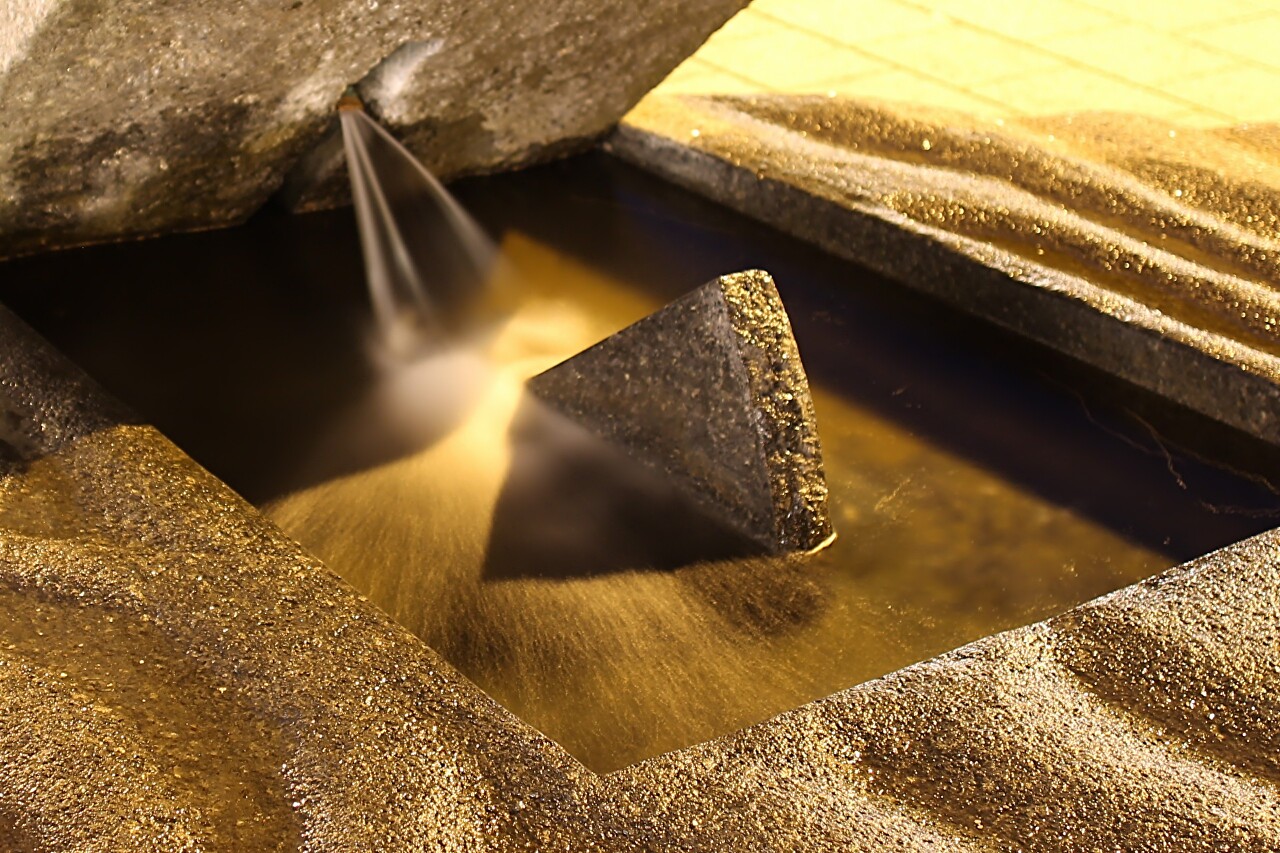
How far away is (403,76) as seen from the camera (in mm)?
3176

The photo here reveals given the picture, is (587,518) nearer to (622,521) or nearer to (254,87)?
(622,521)

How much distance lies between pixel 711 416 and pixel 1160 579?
31.2 inches

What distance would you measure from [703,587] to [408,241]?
1.61 metres

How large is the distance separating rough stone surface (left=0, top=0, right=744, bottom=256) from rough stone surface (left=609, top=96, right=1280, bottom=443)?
37 centimetres

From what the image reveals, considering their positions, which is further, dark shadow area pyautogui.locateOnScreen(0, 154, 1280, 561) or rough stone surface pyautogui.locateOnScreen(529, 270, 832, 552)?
dark shadow area pyautogui.locateOnScreen(0, 154, 1280, 561)

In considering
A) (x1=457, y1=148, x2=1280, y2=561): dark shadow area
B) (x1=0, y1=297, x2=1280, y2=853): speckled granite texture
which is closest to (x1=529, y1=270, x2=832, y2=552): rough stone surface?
(x1=457, y1=148, x2=1280, y2=561): dark shadow area

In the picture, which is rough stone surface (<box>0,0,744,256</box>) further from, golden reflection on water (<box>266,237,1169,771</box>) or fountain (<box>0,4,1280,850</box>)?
golden reflection on water (<box>266,237,1169,771</box>)

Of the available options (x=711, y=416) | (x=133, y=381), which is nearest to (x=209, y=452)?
(x=133, y=381)

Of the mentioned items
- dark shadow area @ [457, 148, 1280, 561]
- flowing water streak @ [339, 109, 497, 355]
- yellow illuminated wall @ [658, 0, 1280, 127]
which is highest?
flowing water streak @ [339, 109, 497, 355]

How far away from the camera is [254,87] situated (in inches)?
114

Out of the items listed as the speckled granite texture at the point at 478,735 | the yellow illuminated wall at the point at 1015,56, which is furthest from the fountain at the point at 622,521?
the yellow illuminated wall at the point at 1015,56

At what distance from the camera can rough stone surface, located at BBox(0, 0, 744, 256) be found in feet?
8.39

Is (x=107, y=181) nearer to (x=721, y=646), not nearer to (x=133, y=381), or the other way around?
(x=133, y=381)

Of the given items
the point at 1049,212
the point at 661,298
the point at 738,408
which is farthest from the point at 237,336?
the point at 1049,212
